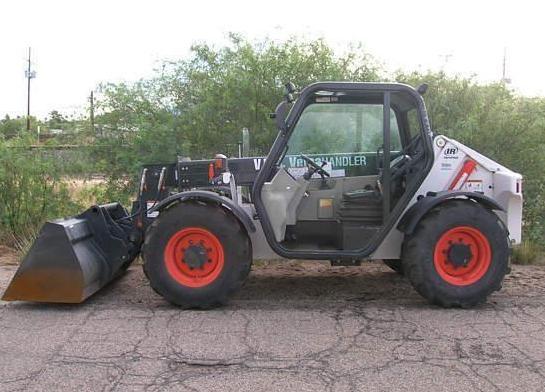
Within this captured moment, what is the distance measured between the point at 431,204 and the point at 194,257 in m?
2.27

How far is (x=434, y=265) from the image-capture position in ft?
18.5

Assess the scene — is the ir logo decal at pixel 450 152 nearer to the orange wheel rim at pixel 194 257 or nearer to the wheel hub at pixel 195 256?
the orange wheel rim at pixel 194 257

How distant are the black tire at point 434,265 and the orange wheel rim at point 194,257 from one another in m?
1.80

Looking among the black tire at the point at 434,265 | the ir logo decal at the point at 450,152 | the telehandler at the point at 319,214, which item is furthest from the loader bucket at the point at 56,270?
the ir logo decal at the point at 450,152

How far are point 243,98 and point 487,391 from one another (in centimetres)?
601

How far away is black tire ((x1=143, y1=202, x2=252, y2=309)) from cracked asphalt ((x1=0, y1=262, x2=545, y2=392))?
149 millimetres

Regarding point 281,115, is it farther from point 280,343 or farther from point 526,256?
point 526,256

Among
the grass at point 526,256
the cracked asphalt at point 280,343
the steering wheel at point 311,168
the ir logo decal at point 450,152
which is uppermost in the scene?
the ir logo decal at point 450,152

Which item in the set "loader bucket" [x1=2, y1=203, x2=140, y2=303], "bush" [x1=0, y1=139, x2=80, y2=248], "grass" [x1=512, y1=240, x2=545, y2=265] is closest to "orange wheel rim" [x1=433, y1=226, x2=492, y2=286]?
"grass" [x1=512, y1=240, x2=545, y2=265]

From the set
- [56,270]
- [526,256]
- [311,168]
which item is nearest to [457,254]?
[311,168]

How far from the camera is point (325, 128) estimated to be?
6.08 metres

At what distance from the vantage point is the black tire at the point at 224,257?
5.58 metres

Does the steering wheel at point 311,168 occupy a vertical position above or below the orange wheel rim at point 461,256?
above

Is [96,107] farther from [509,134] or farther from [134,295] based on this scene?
[509,134]
